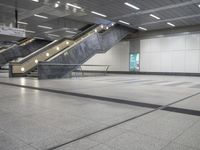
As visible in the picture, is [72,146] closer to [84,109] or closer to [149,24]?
[84,109]

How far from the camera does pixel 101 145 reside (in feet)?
5.98

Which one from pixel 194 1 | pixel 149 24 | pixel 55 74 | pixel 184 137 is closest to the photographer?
pixel 184 137

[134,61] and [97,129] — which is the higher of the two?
[134,61]

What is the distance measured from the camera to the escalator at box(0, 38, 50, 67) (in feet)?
66.6

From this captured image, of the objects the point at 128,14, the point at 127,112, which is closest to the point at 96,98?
the point at 127,112

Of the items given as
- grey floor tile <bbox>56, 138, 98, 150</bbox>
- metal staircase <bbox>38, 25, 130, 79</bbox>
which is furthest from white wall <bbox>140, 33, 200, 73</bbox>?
grey floor tile <bbox>56, 138, 98, 150</bbox>

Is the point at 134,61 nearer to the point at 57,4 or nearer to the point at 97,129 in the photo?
the point at 57,4

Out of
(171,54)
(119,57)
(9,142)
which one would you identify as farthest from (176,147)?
(119,57)

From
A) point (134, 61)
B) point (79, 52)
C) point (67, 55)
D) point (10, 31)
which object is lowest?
point (134, 61)

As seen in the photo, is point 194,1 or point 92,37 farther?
point 92,37

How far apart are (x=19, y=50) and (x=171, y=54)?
1682 cm

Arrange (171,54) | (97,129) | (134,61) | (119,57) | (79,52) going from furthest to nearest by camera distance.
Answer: (119,57) < (134,61) < (171,54) < (79,52) < (97,129)

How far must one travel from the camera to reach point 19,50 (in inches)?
862

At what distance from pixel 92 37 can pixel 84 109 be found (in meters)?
11.5
